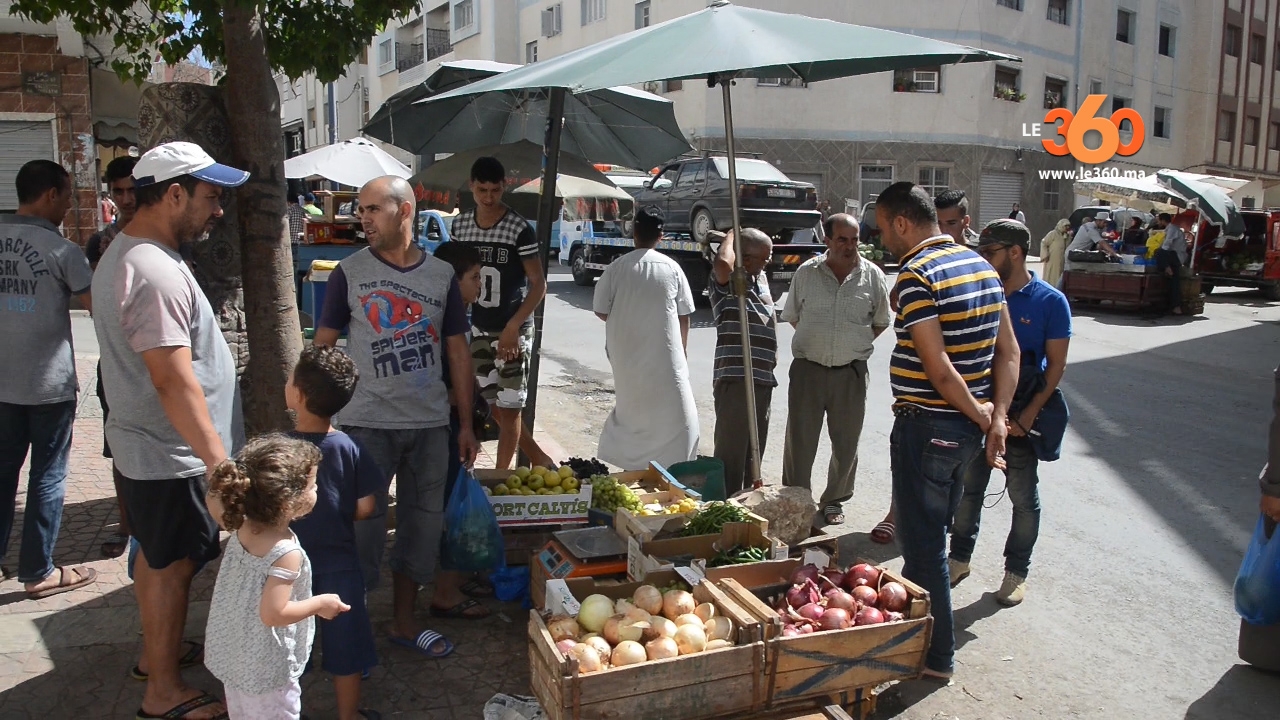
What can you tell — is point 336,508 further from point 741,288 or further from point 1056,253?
point 1056,253

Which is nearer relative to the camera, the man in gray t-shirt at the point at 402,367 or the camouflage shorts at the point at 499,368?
the man in gray t-shirt at the point at 402,367

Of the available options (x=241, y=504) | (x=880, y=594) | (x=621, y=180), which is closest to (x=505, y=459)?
(x=880, y=594)

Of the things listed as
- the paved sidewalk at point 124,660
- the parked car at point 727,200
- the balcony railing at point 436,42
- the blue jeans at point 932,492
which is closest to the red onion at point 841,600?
the blue jeans at point 932,492

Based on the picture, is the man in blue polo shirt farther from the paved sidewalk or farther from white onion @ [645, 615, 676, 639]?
the paved sidewalk

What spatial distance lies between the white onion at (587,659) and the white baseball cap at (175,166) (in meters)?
2.04

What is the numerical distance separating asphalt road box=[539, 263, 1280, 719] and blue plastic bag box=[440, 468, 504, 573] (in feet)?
6.16

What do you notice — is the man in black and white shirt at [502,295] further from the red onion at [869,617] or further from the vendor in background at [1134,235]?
the vendor in background at [1134,235]

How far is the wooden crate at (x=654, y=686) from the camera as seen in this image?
3053 millimetres

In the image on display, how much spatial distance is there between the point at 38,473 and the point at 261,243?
149 cm

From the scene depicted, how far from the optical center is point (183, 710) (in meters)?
3.37

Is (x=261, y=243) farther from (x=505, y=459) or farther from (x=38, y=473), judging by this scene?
(x=505, y=459)

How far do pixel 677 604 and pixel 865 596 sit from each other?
76cm

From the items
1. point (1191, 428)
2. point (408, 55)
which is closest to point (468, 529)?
point (1191, 428)

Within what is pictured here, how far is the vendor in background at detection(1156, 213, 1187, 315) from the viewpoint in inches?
632
